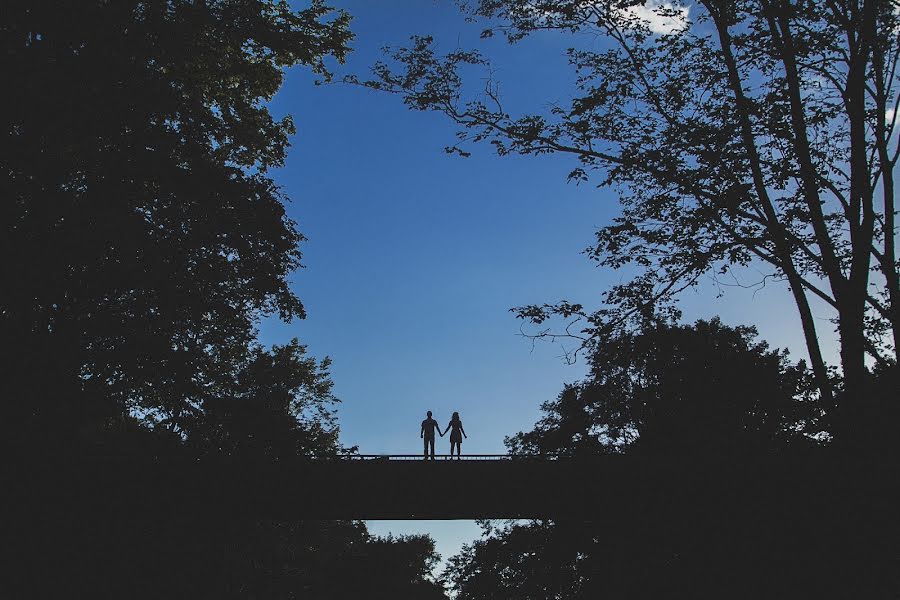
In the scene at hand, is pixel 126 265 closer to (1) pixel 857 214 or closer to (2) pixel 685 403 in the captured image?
(1) pixel 857 214

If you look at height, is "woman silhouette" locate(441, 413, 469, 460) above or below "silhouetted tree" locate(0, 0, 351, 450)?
below

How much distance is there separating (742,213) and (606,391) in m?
4.11

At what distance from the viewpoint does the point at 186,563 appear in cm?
1548

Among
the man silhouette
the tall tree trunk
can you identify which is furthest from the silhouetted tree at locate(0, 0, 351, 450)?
the tall tree trunk

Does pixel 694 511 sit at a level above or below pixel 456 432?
below

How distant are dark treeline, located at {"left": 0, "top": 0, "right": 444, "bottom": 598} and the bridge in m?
0.31

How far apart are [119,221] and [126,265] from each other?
873mm

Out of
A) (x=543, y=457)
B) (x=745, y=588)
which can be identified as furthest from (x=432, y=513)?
(x=745, y=588)

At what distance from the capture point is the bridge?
45.3 feet

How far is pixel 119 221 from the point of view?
12.8 meters

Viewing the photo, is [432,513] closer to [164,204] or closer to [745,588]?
[745,588]

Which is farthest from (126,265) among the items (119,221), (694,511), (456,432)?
(694,511)

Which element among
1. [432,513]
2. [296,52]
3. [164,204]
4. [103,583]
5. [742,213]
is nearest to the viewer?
Answer: [742,213]

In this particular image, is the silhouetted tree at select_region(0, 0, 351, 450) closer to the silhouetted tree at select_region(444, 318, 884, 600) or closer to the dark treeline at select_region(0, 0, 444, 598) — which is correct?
the dark treeline at select_region(0, 0, 444, 598)
